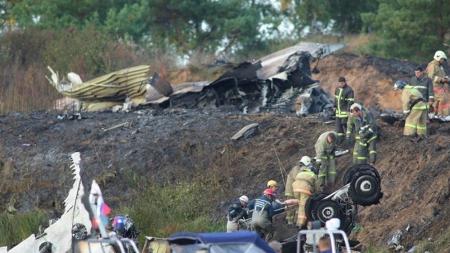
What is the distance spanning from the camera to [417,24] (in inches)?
2045

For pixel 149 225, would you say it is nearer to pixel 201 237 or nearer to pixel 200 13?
pixel 201 237

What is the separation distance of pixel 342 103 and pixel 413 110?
2.00 metres

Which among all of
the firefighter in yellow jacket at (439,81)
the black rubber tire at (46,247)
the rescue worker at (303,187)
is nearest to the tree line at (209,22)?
the firefighter in yellow jacket at (439,81)

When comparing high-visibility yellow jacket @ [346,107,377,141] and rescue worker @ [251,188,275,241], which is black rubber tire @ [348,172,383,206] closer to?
rescue worker @ [251,188,275,241]

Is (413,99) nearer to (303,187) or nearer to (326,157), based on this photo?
(326,157)

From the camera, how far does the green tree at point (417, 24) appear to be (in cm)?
5203

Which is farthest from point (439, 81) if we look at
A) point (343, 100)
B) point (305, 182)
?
point (305, 182)

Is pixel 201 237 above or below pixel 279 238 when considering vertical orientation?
above

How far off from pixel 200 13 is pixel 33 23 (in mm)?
7342

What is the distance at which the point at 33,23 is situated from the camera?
59531 mm

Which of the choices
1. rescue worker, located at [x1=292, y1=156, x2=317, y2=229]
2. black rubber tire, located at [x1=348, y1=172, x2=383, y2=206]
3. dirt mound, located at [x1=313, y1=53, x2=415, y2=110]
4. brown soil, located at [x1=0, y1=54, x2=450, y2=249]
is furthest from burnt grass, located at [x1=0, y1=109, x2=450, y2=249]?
dirt mound, located at [x1=313, y1=53, x2=415, y2=110]

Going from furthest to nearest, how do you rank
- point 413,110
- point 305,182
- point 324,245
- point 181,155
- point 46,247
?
1. point 181,155
2. point 413,110
3. point 305,182
4. point 46,247
5. point 324,245

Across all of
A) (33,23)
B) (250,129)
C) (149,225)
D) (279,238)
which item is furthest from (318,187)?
(33,23)

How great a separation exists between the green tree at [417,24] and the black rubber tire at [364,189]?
25.5 m
